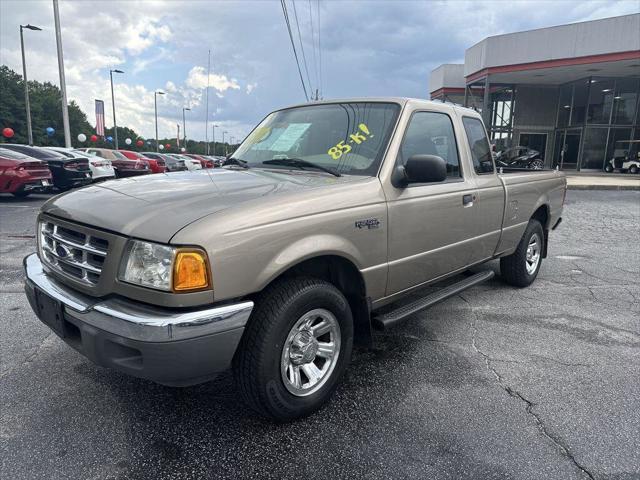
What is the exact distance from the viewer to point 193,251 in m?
2.07

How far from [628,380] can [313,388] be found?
2.22 metres

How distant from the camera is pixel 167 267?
208 cm

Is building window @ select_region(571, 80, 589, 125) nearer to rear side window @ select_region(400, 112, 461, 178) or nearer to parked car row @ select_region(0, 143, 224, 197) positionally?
parked car row @ select_region(0, 143, 224, 197)

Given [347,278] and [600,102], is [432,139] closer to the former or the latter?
[347,278]

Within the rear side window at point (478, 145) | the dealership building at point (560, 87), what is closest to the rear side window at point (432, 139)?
the rear side window at point (478, 145)

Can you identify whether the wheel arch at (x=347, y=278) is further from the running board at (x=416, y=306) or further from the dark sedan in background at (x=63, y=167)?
the dark sedan in background at (x=63, y=167)

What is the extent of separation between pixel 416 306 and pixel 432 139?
1343mm

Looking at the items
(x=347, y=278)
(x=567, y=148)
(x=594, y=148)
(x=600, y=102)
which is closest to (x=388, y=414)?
(x=347, y=278)

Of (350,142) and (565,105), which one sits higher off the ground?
(565,105)

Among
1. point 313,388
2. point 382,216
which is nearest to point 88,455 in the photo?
point 313,388

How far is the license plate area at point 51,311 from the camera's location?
2408 millimetres

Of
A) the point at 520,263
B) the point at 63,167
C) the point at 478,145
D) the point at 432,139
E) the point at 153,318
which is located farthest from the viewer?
the point at 63,167

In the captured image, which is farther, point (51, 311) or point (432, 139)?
point (432, 139)

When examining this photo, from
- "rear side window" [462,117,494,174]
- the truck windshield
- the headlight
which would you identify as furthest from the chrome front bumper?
"rear side window" [462,117,494,174]
